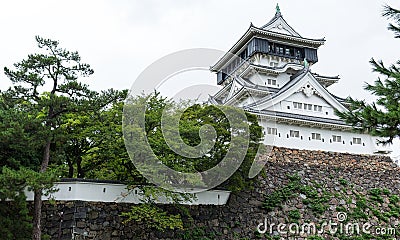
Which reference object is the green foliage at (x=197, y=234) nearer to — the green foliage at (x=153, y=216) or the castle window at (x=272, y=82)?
the green foliage at (x=153, y=216)

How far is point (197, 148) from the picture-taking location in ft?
36.1

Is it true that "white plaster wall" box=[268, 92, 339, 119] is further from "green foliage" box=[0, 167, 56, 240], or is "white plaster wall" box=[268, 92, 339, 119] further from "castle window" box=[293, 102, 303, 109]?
"green foliage" box=[0, 167, 56, 240]

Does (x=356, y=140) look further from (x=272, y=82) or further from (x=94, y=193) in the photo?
(x=94, y=193)

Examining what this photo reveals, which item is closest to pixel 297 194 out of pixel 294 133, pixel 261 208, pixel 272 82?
pixel 261 208

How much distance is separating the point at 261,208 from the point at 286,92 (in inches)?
270

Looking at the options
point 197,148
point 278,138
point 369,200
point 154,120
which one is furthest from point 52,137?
point 369,200

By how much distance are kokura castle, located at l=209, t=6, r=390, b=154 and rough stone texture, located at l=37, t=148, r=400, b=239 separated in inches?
52.5

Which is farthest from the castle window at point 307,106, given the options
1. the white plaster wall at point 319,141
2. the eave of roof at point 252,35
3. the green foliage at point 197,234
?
the green foliage at point 197,234

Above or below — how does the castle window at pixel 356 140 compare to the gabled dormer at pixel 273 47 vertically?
below

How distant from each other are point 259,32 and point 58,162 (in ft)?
44.2

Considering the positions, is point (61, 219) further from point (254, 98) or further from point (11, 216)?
point (254, 98)

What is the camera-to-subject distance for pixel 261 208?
510 inches

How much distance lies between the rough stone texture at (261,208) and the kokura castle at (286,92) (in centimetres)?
133

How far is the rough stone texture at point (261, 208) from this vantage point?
10.4 metres
